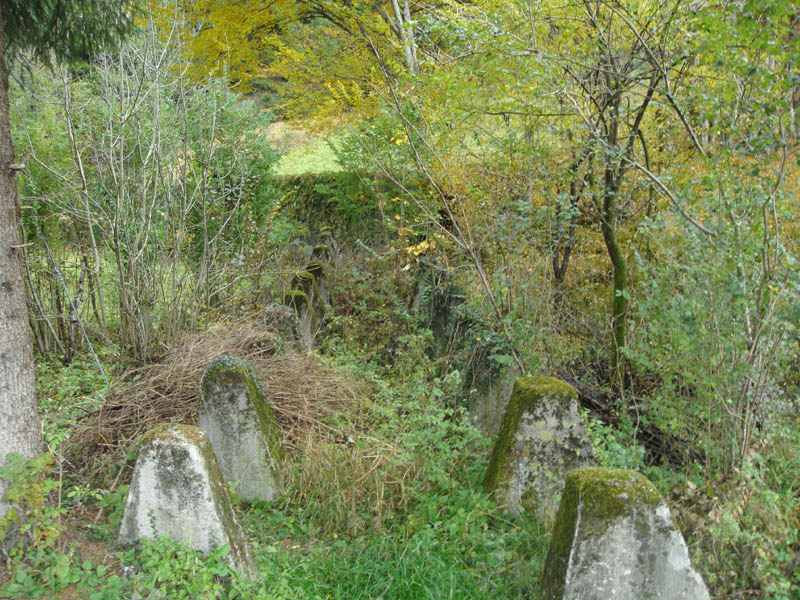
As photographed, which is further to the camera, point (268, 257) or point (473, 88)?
point (268, 257)

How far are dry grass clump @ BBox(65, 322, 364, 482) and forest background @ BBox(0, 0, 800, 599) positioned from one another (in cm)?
3

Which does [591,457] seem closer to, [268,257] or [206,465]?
[206,465]

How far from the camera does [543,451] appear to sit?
416 cm

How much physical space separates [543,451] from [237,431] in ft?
7.30

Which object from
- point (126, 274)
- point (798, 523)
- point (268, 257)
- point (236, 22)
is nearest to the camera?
point (798, 523)

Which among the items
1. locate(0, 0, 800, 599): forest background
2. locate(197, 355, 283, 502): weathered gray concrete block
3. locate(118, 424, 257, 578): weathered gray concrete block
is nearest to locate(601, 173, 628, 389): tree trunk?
locate(0, 0, 800, 599): forest background

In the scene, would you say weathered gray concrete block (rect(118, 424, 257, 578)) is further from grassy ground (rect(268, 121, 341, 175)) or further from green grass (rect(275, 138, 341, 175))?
green grass (rect(275, 138, 341, 175))

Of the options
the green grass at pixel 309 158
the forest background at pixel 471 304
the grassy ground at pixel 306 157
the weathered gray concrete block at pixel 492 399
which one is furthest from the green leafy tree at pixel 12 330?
the green grass at pixel 309 158

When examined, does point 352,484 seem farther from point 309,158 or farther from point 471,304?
point 309,158

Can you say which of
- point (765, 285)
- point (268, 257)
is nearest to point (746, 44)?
point (765, 285)

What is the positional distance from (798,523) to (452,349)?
3.86 meters

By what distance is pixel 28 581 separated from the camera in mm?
3445

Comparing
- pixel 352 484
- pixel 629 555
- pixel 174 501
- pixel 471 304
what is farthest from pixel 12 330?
pixel 471 304

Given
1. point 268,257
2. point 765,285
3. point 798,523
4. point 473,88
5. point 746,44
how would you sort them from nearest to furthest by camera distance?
point 798,523
point 765,285
point 746,44
point 473,88
point 268,257
